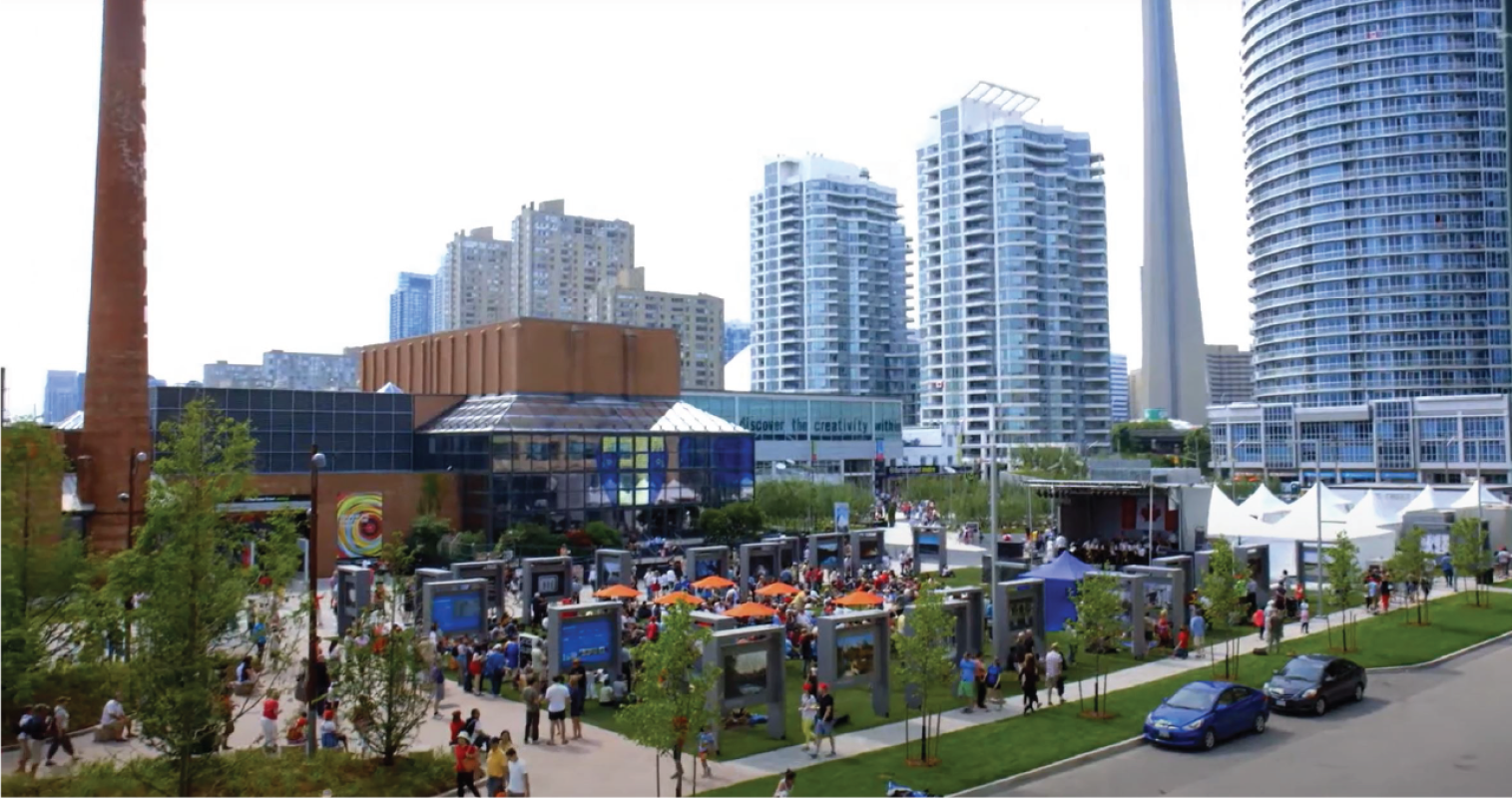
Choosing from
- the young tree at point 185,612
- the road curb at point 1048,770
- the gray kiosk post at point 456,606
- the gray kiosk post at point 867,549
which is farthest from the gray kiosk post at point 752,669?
the gray kiosk post at point 867,549

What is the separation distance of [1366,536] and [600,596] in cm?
3352

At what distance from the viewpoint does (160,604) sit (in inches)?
562

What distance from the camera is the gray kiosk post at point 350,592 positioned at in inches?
1325

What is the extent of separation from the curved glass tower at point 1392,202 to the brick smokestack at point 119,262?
4752 inches

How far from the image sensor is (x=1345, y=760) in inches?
779

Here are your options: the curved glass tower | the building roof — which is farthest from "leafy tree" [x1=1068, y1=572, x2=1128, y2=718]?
the curved glass tower

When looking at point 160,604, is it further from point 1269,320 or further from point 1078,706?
point 1269,320

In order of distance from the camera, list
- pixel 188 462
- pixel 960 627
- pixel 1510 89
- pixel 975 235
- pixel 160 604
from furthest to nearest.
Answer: pixel 975 235 < pixel 960 627 < pixel 188 462 < pixel 160 604 < pixel 1510 89

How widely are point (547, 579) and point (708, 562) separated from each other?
6352mm

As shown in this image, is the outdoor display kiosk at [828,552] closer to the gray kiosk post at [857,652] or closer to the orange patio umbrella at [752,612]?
the orange patio umbrella at [752,612]

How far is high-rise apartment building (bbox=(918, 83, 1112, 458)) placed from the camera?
146000mm

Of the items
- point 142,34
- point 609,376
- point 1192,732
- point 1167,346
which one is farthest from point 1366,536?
point 1167,346

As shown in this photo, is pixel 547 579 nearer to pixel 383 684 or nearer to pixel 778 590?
pixel 778 590

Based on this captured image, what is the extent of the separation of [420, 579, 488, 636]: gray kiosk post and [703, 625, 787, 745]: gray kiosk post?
39.5 ft
